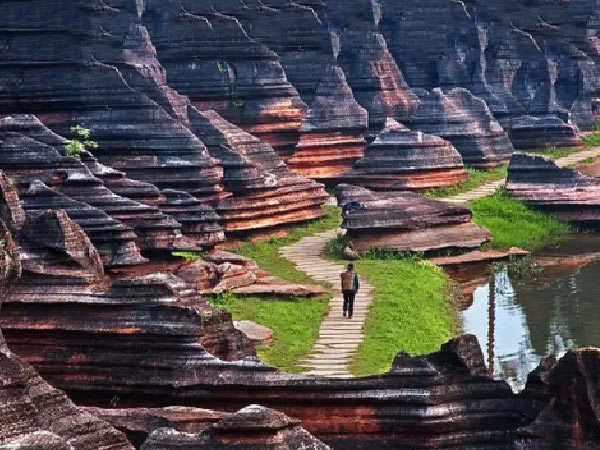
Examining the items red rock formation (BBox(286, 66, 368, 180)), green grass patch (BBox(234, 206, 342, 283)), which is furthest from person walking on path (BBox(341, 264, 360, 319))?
red rock formation (BBox(286, 66, 368, 180))

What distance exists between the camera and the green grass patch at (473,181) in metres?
43.5

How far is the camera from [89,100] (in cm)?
3584

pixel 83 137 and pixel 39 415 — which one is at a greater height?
pixel 39 415

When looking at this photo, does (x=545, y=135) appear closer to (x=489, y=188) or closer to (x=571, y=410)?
(x=489, y=188)

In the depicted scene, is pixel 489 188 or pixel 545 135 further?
pixel 545 135

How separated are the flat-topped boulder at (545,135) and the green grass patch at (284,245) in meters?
13.3

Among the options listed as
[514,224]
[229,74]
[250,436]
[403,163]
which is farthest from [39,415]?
[229,74]

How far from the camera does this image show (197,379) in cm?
2025

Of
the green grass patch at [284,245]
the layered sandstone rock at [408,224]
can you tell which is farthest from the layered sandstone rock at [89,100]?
the layered sandstone rock at [408,224]

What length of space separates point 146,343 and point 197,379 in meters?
1.04

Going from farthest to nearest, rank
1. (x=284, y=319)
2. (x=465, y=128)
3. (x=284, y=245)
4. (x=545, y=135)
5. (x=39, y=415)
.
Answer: (x=545, y=135) < (x=465, y=128) < (x=284, y=245) < (x=284, y=319) < (x=39, y=415)

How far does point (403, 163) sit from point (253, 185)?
Answer: 21.2 feet

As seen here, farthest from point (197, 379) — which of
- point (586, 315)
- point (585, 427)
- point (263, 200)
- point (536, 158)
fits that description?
point (536, 158)

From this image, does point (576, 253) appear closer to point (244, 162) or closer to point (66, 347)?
point (244, 162)
